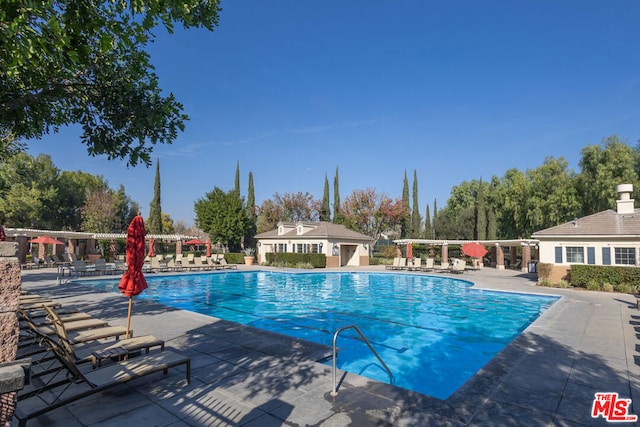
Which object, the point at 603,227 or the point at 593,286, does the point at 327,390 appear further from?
the point at 603,227

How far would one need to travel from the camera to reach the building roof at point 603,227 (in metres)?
18.6

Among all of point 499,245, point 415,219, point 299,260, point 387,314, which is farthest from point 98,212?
point 499,245

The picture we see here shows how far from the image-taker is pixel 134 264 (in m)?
7.09

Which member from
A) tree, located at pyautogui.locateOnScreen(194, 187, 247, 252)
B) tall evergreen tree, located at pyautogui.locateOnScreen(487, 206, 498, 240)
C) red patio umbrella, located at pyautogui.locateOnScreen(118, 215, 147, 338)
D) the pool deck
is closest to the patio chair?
the pool deck

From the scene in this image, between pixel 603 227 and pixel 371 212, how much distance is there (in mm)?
30378

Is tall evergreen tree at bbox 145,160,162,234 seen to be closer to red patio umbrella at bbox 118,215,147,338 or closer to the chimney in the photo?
red patio umbrella at bbox 118,215,147,338

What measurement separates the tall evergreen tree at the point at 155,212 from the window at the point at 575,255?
46970 mm

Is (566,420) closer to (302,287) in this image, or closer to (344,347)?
(344,347)

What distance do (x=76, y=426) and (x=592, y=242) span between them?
76.5 ft

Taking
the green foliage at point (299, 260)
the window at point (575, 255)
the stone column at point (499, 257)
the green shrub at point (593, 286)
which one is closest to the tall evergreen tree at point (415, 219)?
the stone column at point (499, 257)

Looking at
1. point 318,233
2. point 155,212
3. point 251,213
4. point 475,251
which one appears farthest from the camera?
point 251,213

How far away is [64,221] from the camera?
48.2m

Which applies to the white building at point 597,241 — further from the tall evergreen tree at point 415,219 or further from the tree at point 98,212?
the tree at point 98,212

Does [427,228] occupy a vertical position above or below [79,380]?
above
